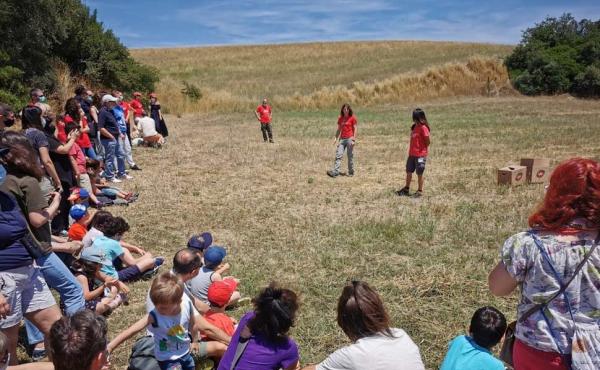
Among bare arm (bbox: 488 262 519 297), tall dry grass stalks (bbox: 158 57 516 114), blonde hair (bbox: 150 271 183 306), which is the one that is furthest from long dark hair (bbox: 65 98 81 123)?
tall dry grass stalks (bbox: 158 57 516 114)

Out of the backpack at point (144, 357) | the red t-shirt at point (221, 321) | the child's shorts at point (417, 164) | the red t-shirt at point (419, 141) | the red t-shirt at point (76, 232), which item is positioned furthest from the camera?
the child's shorts at point (417, 164)

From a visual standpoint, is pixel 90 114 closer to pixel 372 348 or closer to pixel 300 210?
pixel 300 210

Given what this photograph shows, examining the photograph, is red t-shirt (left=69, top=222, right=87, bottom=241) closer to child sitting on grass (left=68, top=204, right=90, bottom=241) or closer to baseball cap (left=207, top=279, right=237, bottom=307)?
child sitting on grass (left=68, top=204, right=90, bottom=241)

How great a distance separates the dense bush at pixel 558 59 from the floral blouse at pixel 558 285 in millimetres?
35020

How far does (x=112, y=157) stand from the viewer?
10398 millimetres

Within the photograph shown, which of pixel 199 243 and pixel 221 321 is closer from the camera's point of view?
pixel 221 321

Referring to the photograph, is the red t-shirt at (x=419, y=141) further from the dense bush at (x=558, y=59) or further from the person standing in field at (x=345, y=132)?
the dense bush at (x=558, y=59)

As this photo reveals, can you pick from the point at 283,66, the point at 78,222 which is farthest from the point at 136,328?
the point at 283,66

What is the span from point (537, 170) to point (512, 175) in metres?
0.69

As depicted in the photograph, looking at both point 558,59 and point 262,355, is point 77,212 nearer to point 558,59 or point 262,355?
point 262,355

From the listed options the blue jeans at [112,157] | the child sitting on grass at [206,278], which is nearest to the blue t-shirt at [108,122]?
the blue jeans at [112,157]

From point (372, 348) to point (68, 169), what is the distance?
585cm

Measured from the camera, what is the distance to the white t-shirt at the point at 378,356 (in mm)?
2637

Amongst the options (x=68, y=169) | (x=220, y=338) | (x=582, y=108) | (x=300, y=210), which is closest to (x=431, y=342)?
(x=220, y=338)
